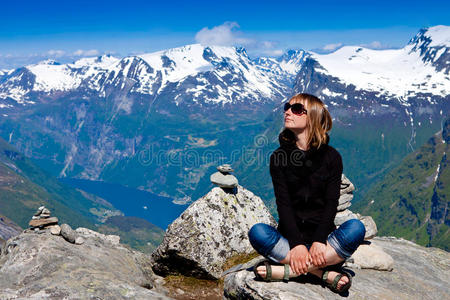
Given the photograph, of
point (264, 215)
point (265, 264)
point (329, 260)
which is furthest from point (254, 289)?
point (264, 215)

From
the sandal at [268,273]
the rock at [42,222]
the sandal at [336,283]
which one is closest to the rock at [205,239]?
the rock at [42,222]

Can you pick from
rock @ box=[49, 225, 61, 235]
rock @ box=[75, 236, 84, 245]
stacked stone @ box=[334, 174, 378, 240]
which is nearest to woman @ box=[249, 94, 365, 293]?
stacked stone @ box=[334, 174, 378, 240]

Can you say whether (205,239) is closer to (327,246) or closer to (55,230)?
(55,230)

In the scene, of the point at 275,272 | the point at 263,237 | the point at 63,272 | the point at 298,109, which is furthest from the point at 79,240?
the point at 298,109

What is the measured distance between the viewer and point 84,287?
11.7m

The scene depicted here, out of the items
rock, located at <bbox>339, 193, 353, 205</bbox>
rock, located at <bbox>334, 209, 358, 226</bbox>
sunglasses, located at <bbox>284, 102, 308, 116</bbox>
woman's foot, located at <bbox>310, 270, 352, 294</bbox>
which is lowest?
rock, located at <bbox>334, 209, 358, 226</bbox>

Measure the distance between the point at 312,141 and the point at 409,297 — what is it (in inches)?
269

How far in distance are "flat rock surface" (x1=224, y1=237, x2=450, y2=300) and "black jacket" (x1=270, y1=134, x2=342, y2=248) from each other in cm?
139

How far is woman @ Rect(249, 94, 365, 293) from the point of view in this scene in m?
9.99

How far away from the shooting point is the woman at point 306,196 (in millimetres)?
9992

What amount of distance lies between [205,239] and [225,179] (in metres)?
3.87

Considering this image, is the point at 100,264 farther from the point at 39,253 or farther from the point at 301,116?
the point at 301,116

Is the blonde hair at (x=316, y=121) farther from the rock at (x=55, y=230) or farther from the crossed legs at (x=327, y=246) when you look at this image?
the rock at (x=55, y=230)

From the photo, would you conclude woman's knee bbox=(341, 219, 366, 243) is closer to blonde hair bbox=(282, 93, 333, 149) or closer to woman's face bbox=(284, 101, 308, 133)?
blonde hair bbox=(282, 93, 333, 149)
